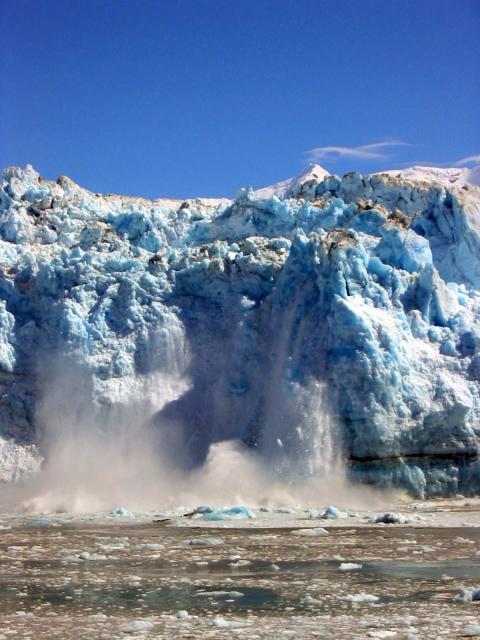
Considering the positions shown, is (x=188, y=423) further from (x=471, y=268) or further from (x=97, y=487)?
(x=471, y=268)

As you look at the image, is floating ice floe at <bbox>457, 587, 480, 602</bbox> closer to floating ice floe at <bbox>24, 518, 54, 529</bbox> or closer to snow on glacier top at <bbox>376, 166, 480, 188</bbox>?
floating ice floe at <bbox>24, 518, 54, 529</bbox>

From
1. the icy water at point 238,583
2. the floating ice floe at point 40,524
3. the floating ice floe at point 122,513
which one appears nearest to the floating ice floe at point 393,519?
the icy water at point 238,583

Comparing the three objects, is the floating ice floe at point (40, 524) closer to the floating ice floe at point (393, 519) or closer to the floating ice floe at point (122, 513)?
the floating ice floe at point (122, 513)

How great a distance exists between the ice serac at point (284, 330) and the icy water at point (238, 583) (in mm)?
5255

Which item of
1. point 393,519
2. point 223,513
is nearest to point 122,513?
point 223,513

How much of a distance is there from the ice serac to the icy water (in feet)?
17.2

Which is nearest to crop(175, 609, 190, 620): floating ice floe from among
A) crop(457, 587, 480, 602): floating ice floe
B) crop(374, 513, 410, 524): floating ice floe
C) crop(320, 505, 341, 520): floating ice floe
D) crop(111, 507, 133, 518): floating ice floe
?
crop(457, 587, 480, 602): floating ice floe

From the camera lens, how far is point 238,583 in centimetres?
1095

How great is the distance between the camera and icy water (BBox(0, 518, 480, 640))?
8.67 m

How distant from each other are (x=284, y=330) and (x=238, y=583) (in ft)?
41.4

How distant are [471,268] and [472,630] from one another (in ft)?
58.5

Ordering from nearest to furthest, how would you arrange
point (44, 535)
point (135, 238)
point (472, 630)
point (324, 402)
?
point (472, 630), point (44, 535), point (324, 402), point (135, 238)

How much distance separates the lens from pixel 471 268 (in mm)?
25094

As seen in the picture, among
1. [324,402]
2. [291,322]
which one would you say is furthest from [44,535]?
[291,322]
